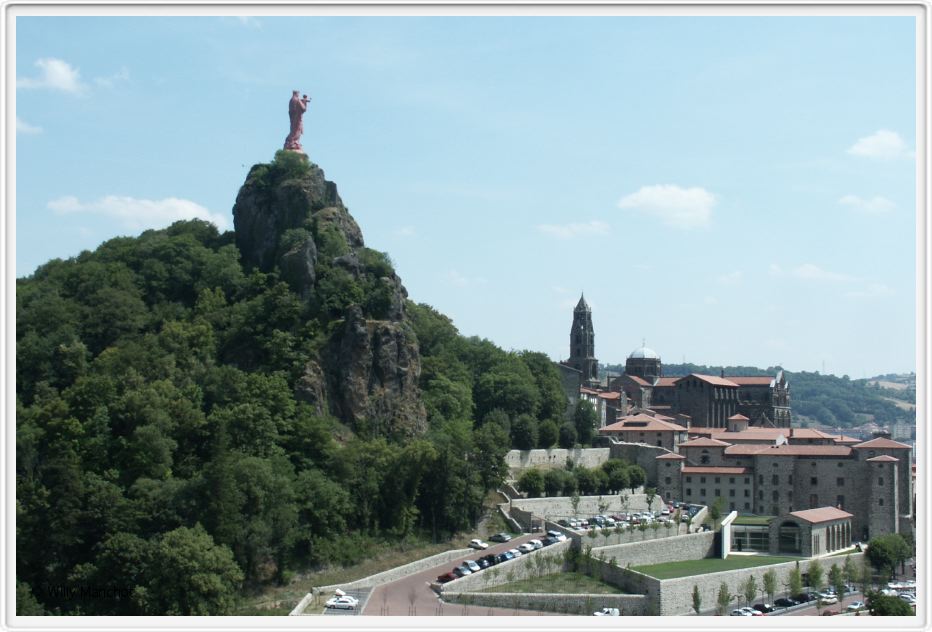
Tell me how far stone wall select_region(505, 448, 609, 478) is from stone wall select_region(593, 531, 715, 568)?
14.6 metres

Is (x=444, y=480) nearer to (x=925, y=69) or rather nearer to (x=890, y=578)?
(x=890, y=578)

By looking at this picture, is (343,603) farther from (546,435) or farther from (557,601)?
(546,435)

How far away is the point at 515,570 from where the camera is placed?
211 ft

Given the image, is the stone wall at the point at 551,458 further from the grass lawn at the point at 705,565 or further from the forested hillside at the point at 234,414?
the grass lawn at the point at 705,565

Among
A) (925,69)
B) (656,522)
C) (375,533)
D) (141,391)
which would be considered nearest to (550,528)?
(656,522)

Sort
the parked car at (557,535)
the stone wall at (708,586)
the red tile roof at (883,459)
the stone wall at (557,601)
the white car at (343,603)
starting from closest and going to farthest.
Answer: the white car at (343,603)
the stone wall at (557,601)
the stone wall at (708,586)
the parked car at (557,535)
the red tile roof at (883,459)

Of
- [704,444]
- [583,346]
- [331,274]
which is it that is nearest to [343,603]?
[331,274]

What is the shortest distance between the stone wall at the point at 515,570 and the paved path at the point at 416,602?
2.19 feet

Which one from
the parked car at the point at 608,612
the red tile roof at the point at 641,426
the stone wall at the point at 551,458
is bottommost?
the parked car at the point at 608,612

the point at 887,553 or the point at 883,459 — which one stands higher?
the point at 883,459

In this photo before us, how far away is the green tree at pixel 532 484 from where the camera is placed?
79.7m

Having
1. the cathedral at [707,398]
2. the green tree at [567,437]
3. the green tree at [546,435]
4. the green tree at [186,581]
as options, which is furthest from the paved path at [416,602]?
the cathedral at [707,398]

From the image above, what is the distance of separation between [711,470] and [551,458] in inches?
445

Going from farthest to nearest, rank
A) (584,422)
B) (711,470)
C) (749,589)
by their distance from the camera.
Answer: (584,422) → (711,470) → (749,589)
